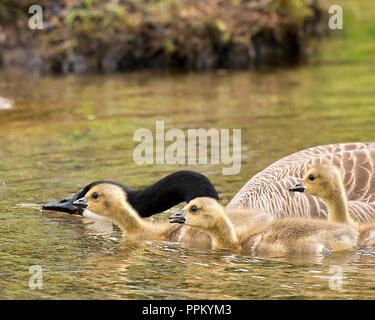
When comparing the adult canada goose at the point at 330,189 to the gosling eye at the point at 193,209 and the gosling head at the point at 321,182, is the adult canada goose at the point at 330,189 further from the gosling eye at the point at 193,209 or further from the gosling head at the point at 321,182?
the gosling eye at the point at 193,209

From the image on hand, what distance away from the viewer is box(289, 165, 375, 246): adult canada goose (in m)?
7.08

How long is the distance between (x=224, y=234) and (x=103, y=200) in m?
1.30

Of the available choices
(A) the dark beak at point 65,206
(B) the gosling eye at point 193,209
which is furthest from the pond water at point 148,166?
(B) the gosling eye at point 193,209

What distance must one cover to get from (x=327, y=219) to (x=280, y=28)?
15.3 meters

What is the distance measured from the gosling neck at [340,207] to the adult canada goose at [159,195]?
1285 mm

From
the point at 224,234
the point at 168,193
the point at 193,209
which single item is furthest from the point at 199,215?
the point at 168,193

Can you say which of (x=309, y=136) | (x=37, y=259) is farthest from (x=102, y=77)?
(x=37, y=259)

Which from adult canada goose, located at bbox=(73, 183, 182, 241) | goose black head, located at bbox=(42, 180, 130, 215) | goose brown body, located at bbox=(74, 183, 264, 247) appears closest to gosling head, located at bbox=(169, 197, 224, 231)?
goose brown body, located at bbox=(74, 183, 264, 247)

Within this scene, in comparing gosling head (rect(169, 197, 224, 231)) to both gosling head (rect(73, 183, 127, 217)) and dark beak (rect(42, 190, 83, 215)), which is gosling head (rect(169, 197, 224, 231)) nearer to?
gosling head (rect(73, 183, 127, 217))

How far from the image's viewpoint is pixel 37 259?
6.83m

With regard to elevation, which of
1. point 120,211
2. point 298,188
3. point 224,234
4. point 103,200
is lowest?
point 224,234

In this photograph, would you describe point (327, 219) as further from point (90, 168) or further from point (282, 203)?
point (90, 168)

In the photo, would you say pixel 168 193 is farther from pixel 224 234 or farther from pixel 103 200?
pixel 224 234

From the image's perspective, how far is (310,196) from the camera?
755 cm
